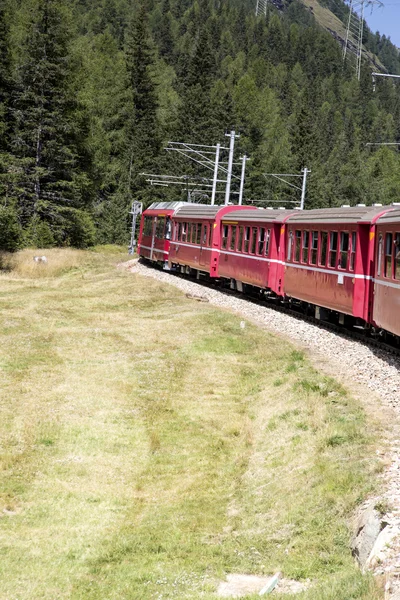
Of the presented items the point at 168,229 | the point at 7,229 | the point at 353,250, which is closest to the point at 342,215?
the point at 353,250

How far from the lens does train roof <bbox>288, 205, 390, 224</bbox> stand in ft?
62.1

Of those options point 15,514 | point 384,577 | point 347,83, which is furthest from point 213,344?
point 347,83

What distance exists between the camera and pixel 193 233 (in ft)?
118

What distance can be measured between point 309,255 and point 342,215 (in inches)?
107

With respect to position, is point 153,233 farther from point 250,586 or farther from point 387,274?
point 250,586

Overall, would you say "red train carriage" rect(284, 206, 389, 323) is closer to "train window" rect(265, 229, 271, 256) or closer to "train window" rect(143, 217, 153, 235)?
"train window" rect(265, 229, 271, 256)

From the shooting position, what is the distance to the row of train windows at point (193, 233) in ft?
111

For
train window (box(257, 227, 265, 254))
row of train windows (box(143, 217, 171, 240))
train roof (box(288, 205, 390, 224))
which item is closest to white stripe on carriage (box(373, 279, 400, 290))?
train roof (box(288, 205, 390, 224))

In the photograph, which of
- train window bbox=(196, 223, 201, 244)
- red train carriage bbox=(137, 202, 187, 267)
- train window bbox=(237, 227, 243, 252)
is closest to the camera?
train window bbox=(237, 227, 243, 252)

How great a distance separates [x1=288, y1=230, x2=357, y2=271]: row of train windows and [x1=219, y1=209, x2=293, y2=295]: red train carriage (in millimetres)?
1204

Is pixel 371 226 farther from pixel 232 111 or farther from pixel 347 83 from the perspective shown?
pixel 347 83

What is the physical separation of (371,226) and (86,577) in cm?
1172

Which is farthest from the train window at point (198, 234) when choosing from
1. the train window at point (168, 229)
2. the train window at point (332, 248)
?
the train window at point (332, 248)

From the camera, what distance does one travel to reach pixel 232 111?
89438 millimetres
